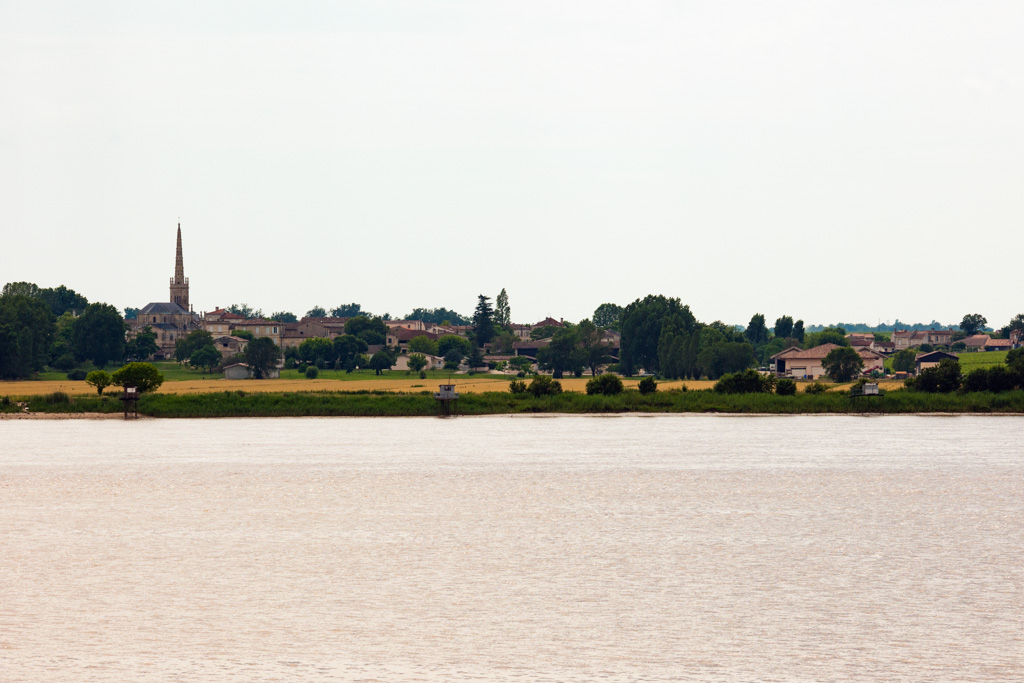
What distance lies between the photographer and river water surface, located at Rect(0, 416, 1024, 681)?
66.7 ft

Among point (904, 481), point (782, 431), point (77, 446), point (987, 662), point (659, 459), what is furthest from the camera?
point (782, 431)

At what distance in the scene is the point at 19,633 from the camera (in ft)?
71.6

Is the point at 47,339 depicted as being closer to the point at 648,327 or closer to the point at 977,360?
the point at 648,327

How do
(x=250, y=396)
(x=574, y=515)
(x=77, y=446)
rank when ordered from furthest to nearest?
(x=250, y=396) < (x=77, y=446) < (x=574, y=515)

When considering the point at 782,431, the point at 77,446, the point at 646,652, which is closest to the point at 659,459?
the point at 782,431

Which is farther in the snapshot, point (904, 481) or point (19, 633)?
point (904, 481)

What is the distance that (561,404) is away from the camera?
94250mm

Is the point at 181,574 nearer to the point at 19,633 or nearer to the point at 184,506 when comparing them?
the point at 19,633

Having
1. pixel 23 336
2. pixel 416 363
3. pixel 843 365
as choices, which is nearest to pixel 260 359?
pixel 416 363

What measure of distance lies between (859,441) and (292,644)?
54088 mm

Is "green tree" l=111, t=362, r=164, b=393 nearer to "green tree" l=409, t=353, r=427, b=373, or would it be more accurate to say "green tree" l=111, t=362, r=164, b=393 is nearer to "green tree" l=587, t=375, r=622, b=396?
"green tree" l=587, t=375, r=622, b=396

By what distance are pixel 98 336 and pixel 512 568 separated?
171367 mm

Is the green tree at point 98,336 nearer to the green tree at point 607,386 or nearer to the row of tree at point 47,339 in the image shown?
the row of tree at point 47,339

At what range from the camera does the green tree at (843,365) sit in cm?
13788
